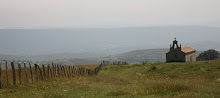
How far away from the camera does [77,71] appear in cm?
3675

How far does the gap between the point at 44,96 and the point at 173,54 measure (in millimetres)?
70701

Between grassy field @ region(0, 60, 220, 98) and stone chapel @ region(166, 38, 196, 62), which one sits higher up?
grassy field @ region(0, 60, 220, 98)

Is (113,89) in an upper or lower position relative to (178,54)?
upper

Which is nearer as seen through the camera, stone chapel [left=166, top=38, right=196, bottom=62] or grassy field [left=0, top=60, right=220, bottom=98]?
grassy field [left=0, top=60, right=220, bottom=98]

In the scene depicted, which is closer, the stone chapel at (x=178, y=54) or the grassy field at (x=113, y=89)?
the grassy field at (x=113, y=89)

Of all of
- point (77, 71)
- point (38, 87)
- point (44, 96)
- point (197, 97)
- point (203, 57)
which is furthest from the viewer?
point (203, 57)

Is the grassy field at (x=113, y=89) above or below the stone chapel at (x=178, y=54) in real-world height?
above

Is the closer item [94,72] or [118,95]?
[118,95]

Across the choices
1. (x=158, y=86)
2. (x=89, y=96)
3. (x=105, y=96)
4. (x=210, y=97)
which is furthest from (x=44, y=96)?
(x=210, y=97)

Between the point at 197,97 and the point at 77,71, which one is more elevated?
the point at 197,97

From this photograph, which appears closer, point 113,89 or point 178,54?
point 113,89

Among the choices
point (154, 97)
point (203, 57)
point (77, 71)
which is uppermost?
point (154, 97)

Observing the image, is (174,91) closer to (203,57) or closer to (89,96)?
(89,96)

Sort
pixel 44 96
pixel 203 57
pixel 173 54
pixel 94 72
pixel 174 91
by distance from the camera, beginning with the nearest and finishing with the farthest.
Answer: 1. pixel 44 96
2. pixel 174 91
3. pixel 94 72
4. pixel 173 54
5. pixel 203 57
